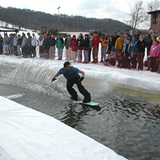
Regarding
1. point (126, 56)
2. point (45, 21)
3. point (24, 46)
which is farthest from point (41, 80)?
point (45, 21)

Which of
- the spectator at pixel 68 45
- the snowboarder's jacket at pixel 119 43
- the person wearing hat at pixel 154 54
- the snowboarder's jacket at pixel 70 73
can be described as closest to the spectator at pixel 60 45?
the spectator at pixel 68 45

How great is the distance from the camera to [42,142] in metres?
4.10

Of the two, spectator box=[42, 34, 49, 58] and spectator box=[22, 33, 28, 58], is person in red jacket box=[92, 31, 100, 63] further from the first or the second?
spectator box=[22, 33, 28, 58]

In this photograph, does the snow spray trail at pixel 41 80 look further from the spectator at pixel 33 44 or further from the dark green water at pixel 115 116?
the spectator at pixel 33 44

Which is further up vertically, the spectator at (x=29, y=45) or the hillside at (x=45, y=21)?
the hillside at (x=45, y=21)

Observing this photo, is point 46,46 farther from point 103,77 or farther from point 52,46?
point 103,77

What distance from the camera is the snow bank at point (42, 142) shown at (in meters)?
3.58

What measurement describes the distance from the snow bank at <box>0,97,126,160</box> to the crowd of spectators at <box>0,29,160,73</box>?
7246 mm

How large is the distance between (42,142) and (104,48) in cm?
1020

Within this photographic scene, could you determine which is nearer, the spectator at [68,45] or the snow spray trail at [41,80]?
the snow spray trail at [41,80]

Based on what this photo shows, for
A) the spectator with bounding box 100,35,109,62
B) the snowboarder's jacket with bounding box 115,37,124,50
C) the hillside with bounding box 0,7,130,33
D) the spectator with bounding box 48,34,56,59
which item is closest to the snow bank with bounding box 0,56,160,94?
the snowboarder's jacket with bounding box 115,37,124,50

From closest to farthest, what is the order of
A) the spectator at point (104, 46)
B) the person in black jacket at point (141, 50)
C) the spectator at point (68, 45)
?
1. the person in black jacket at point (141, 50)
2. the spectator at point (104, 46)
3. the spectator at point (68, 45)

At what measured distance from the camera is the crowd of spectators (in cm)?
1108

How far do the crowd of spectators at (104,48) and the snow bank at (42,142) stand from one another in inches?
285
